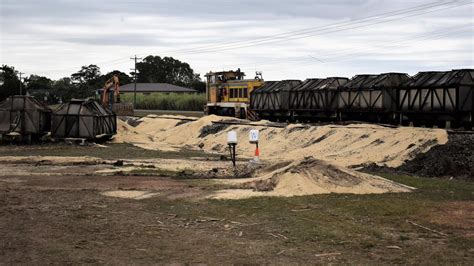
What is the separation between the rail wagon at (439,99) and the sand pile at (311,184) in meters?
15.2

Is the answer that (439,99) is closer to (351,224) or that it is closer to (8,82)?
(351,224)

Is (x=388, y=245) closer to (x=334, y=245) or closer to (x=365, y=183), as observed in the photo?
(x=334, y=245)

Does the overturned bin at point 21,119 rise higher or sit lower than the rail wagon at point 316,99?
lower

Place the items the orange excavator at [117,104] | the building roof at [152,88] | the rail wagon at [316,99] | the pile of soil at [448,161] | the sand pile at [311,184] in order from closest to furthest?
the sand pile at [311,184] < the pile of soil at [448,161] < the rail wagon at [316,99] < the orange excavator at [117,104] < the building roof at [152,88]

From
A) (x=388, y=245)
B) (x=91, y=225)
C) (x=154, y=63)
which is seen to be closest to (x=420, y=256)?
(x=388, y=245)

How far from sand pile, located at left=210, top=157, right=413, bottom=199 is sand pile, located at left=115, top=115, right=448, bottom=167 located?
6.69m

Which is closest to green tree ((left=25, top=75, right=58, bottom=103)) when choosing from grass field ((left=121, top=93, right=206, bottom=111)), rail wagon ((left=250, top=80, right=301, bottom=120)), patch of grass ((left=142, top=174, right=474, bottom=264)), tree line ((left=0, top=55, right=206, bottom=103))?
tree line ((left=0, top=55, right=206, bottom=103))

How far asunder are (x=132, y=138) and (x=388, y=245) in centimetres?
3243

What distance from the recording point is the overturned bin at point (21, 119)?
3244cm

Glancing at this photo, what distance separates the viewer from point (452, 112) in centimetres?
2877

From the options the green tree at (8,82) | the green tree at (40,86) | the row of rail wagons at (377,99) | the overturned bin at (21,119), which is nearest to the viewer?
the row of rail wagons at (377,99)

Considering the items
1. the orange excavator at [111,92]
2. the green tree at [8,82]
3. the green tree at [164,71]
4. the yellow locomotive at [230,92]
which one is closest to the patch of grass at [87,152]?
the orange excavator at [111,92]

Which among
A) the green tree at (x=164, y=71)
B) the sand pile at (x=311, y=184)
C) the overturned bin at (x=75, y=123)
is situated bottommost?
the sand pile at (x=311, y=184)

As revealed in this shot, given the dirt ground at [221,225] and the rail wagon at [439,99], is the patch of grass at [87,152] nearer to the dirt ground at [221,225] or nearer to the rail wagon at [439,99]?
the dirt ground at [221,225]
